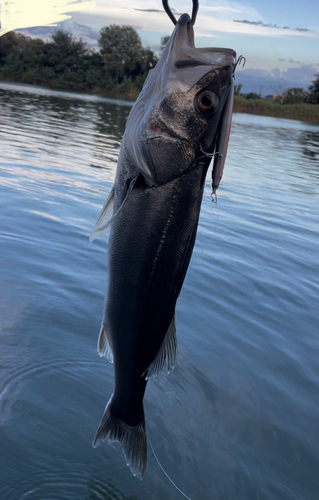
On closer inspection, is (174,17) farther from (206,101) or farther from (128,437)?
(128,437)

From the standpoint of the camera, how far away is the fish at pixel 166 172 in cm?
234

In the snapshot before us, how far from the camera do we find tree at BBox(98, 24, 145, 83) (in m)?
66.2

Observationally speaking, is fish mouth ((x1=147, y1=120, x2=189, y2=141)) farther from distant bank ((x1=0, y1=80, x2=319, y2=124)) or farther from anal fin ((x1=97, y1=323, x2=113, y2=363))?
distant bank ((x1=0, y1=80, x2=319, y2=124))

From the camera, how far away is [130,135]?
2451mm

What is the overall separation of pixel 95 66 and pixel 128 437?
69.9 metres

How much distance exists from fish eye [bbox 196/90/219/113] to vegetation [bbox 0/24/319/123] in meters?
61.5

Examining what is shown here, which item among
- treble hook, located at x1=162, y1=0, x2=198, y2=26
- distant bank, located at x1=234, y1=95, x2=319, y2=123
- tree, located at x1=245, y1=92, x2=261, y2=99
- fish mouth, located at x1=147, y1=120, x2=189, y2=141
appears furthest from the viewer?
tree, located at x1=245, y1=92, x2=261, y2=99

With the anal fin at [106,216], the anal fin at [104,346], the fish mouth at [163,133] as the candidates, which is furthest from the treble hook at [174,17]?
the anal fin at [104,346]

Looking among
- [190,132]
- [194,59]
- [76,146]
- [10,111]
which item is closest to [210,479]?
[190,132]

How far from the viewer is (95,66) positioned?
68062mm

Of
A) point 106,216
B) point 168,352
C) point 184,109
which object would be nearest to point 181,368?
point 168,352

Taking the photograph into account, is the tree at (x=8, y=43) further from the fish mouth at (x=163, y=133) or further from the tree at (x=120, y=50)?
the fish mouth at (x=163, y=133)

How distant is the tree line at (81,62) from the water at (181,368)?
57.1 m

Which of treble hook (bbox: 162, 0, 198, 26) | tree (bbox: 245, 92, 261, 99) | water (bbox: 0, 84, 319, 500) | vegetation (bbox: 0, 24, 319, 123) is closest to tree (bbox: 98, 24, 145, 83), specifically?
vegetation (bbox: 0, 24, 319, 123)
